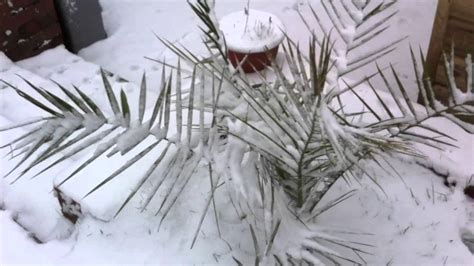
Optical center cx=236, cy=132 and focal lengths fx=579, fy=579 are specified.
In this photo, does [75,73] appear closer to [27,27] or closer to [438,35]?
[27,27]

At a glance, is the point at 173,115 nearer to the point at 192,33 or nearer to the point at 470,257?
the point at 470,257

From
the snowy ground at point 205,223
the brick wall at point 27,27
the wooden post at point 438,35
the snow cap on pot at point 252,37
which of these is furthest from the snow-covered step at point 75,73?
the wooden post at point 438,35

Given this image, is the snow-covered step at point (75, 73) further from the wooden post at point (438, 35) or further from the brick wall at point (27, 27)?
the wooden post at point (438, 35)

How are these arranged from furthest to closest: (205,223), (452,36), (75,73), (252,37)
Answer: (75,73)
(252,37)
(452,36)
(205,223)

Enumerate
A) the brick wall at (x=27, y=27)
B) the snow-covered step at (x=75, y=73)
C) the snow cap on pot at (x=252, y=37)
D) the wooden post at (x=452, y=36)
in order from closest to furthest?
the wooden post at (x=452, y=36) < the snow cap on pot at (x=252, y=37) < the snow-covered step at (x=75, y=73) < the brick wall at (x=27, y=27)

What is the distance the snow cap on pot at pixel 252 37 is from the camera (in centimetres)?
255

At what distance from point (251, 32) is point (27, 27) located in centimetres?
122

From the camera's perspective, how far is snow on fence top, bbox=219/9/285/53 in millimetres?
2555

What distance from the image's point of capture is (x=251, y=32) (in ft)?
8.70

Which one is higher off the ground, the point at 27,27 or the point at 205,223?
the point at 27,27

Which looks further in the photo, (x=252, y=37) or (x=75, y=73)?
(x=75, y=73)

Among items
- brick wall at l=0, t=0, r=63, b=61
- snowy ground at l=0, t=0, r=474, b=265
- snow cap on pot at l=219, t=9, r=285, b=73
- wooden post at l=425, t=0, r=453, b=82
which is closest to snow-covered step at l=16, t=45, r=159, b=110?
brick wall at l=0, t=0, r=63, b=61

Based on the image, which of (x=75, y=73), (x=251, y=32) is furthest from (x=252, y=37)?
(x=75, y=73)

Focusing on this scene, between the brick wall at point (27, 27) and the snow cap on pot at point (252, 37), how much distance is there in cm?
100
